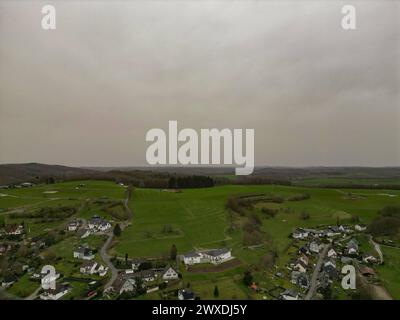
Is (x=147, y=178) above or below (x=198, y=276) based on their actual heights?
above

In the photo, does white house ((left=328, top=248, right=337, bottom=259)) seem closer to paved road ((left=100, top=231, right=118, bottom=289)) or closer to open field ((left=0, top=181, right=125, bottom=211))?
paved road ((left=100, top=231, right=118, bottom=289))

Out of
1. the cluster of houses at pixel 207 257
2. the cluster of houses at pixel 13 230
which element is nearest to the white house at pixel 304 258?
the cluster of houses at pixel 207 257

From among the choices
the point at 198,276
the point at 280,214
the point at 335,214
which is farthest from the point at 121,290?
the point at 335,214

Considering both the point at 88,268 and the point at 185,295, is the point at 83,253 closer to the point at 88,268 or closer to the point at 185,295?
the point at 88,268

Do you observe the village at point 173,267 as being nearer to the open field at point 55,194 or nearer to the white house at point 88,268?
the white house at point 88,268

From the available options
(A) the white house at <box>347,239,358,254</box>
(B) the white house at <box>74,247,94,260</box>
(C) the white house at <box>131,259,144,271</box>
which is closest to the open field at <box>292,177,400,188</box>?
(A) the white house at <box>347,239,358,254</box>

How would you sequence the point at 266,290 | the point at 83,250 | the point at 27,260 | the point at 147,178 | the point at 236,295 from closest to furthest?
the point at 236,295
the point at 266,290
the point at 27,260
the point at 83,250
the point at 147,178
